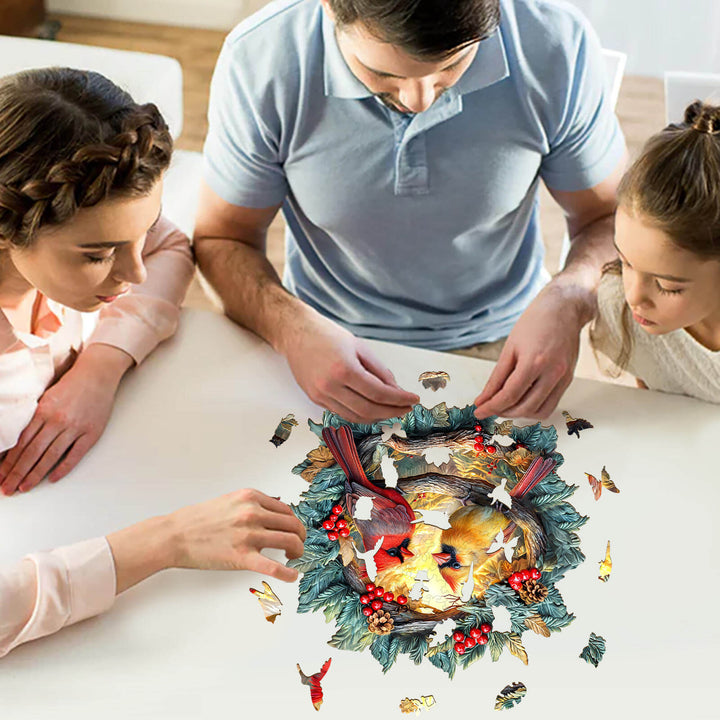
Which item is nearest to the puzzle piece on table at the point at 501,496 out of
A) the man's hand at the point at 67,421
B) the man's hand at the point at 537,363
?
the man's hand at the point at 537,363

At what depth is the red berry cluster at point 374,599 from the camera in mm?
934

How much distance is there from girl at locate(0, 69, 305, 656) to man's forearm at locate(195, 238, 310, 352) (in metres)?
0.16

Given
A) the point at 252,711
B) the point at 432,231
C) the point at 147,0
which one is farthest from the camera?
the point at 147,0

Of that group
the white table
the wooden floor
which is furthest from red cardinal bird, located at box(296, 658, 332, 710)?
the wooden floor

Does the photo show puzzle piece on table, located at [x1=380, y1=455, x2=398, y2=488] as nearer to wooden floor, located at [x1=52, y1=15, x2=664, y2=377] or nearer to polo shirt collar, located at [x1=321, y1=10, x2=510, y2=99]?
polo shirt collar, located at [x1=321, y1=10, x2=510, y2=99]

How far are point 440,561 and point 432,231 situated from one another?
21.3 inches

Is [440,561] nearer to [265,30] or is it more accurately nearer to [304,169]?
[304,169]

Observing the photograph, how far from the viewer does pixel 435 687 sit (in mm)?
881

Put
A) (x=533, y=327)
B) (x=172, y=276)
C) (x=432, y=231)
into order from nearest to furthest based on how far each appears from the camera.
Answer: (x=533, y=327), (x=172, y=276), (x=432, y=231)

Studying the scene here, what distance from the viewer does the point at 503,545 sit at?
986 mm

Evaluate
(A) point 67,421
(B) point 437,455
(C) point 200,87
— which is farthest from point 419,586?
(C) point 200,87

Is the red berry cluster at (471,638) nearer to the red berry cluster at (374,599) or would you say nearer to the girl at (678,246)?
the red berry cluster at (374,599)

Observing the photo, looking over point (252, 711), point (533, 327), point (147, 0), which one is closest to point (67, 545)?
point (252, 711)

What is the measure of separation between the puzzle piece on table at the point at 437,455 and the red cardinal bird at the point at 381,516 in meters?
0.06
